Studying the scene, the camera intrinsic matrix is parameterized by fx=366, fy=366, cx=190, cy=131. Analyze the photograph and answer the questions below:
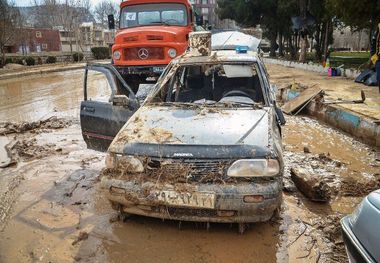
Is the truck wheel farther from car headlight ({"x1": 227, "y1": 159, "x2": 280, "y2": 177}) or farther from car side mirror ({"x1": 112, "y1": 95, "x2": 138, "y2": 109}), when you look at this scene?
car side mirror ({"x1": 112, "y1": 95, "x2": 138, "y2": 109})

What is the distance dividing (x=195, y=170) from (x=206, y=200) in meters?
0.29

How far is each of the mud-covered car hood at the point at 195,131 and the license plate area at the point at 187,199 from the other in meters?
0.39

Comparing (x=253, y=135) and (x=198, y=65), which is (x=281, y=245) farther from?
(x=198, y=65)

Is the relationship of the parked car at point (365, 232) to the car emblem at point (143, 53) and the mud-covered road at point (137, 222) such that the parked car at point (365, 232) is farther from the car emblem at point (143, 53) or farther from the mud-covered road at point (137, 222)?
the car emblem at point (143, 53)

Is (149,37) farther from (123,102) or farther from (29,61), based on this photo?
(29,61)

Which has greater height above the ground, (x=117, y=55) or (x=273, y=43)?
(x=273, y=43)

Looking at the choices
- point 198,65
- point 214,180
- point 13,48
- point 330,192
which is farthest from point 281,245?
point 13,48

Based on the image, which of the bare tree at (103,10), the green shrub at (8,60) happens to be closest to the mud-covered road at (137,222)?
the green shrub at (8,60)

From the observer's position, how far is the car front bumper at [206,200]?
128 inches

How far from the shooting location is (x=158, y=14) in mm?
10336

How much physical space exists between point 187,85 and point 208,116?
5.53 feet

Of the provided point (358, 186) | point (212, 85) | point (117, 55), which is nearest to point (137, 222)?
point (212, 85)

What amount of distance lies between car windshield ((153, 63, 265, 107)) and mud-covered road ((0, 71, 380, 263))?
1.39 metres

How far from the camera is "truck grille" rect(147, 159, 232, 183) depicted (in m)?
3.32
